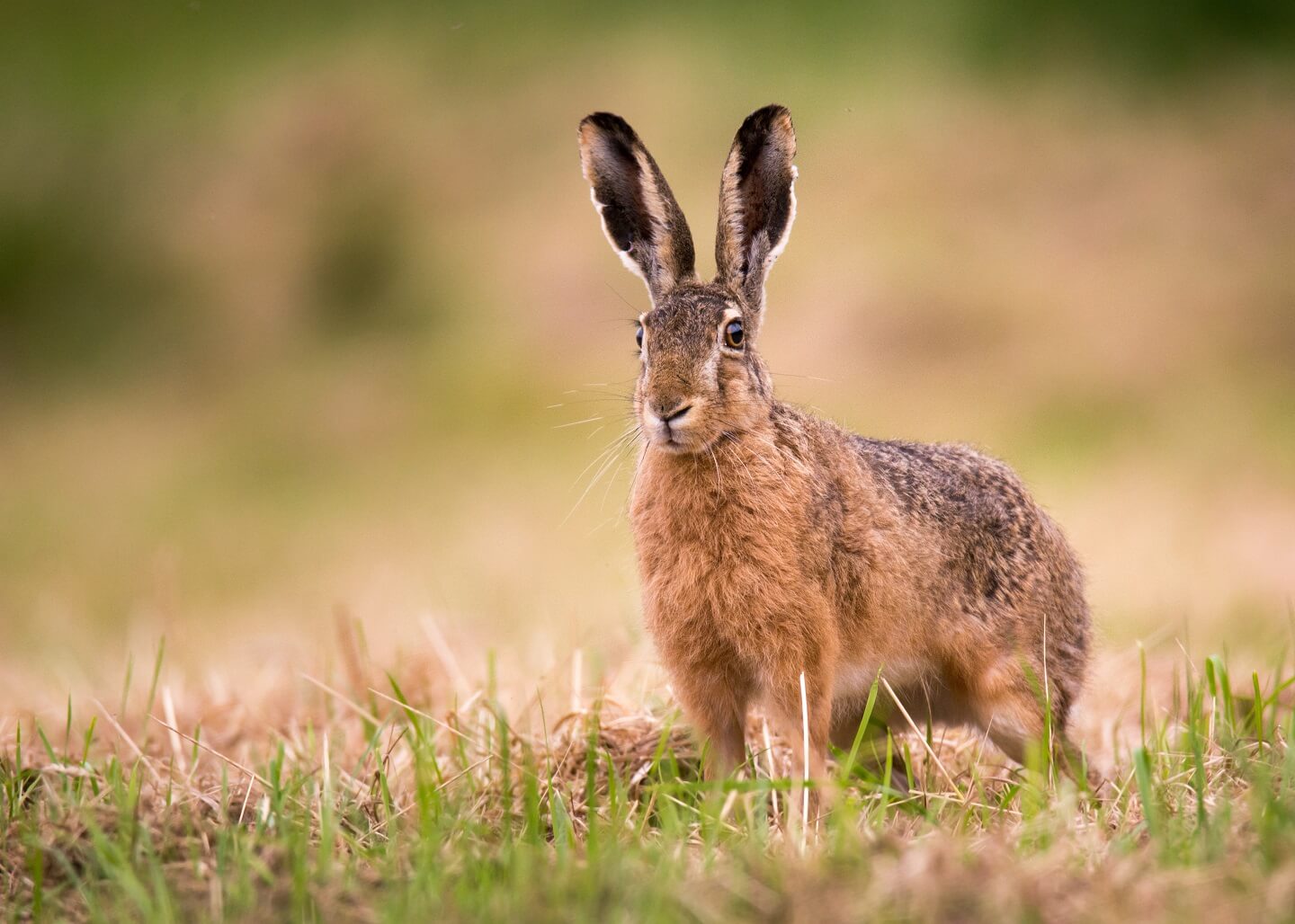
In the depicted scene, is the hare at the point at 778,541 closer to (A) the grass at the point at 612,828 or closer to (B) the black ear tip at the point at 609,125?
(B) the black ear tip at the point at 609,125

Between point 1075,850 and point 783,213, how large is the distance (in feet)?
7.95

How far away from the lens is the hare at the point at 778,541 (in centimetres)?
436

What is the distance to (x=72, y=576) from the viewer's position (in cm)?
1217

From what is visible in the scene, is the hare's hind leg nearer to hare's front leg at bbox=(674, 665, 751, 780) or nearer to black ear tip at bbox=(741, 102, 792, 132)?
hare's front leg at bbox=(674, 665, 751, 780)

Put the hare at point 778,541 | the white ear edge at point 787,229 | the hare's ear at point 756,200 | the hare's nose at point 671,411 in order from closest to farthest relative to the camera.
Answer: the hare's nose at point 671,411 < the hare at point 778,541 < the hare's ear at point 756,200 < the white ear edge at point 787,229

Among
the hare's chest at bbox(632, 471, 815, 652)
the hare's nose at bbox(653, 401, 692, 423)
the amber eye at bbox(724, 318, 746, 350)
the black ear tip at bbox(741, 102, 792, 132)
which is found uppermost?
the black ear tip at bbox(741, 102, 792, 132)

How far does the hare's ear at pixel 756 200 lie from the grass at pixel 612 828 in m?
1.59

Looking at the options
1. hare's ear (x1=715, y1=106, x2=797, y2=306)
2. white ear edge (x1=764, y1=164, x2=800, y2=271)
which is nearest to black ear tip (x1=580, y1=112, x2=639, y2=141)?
hare's ear (x1=715, y1=106, x2=797, y2=306)

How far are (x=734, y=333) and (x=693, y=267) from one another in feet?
1.38

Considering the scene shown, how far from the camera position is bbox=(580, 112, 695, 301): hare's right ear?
475cm

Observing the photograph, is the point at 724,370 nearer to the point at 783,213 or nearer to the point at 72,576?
the point at 783,213

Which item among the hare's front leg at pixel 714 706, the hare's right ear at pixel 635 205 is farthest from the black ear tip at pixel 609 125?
the hare's front leg at pixel 714 706

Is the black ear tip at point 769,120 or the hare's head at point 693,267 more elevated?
the black ear tip at point 769,120

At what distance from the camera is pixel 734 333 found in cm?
459
